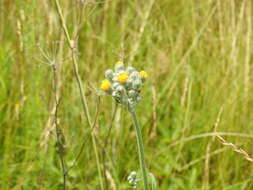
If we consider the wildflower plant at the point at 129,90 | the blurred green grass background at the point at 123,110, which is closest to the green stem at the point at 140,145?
the wildflower plant at the point at 129,90

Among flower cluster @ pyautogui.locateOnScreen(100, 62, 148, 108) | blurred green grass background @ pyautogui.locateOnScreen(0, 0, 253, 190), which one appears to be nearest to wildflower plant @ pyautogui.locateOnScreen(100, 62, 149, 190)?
flower cluster @ pyautogui.locateOnScreen(100, 62, 148, 108)

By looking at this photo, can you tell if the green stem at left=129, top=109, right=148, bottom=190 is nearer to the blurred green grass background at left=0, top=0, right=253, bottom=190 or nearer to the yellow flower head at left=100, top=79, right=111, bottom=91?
the yellow flower head at left=100, top=79, right=111, bottom=91

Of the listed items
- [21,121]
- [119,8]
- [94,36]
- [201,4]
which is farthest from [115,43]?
[21,121]

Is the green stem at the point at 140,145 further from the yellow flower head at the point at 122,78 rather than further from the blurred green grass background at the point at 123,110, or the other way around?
the blurred green grass background at the point at 123,110

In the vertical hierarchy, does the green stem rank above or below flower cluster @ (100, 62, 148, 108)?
below

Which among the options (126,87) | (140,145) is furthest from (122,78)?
(140,145)

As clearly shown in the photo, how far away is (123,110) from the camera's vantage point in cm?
256

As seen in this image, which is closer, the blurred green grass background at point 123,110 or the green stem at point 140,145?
the green stem at point 140,145

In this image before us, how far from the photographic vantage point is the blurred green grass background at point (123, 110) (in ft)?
7.71

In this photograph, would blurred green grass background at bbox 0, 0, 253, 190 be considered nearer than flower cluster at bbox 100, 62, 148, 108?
No

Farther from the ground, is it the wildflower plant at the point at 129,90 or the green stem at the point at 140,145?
the wildflower plant at the point at 129,90

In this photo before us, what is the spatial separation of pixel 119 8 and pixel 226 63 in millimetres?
1209

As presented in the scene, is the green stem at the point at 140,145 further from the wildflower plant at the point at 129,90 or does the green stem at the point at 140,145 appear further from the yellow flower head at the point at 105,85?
the yellow flower head at the point at 105,85

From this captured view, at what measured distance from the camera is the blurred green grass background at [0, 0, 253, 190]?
92.5 inches
